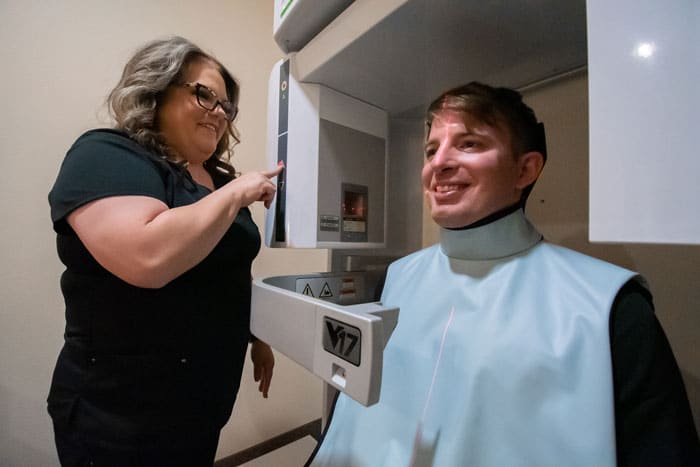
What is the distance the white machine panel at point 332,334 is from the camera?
0.97ft

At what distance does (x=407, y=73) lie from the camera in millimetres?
687

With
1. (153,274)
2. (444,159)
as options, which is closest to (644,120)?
(444,159)

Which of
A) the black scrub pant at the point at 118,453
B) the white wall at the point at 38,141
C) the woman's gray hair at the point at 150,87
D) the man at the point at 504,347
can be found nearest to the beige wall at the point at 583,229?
the man at the point at 504,347

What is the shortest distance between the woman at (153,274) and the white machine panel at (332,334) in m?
0.22

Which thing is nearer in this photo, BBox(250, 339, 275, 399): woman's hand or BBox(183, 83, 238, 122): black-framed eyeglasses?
BBox(183, 83, 238, 122): black-framed eyeglasses

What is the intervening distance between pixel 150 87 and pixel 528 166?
0.83 m

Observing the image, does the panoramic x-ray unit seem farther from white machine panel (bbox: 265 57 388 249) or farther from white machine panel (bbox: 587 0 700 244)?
white machine panel (bbox: 587 0 700 244)

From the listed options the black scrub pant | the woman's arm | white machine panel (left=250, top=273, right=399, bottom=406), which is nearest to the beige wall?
white machine panel (left=250, top=273, right=399, bottom=406)

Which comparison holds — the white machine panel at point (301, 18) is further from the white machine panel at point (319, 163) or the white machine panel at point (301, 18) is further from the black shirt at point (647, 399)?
the black shirt at point (647, 399)

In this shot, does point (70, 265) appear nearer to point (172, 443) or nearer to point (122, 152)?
point (122, 152)

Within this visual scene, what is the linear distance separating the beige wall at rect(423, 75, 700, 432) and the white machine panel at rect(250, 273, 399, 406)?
0.67m

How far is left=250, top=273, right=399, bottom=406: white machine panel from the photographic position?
0.30 metres

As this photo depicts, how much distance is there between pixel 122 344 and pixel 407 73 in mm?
860

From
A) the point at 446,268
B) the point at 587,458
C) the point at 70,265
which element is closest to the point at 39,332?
the point at 70,265
